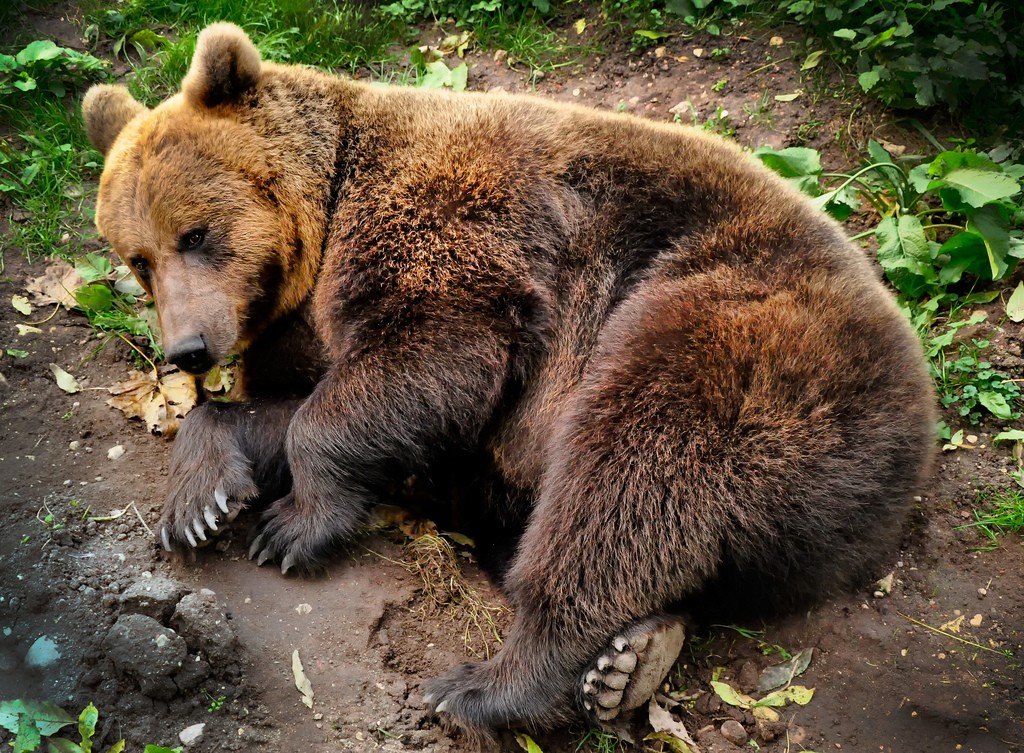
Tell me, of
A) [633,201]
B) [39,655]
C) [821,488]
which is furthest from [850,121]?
[39,655]

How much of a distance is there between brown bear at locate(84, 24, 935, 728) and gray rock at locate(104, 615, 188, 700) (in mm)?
623

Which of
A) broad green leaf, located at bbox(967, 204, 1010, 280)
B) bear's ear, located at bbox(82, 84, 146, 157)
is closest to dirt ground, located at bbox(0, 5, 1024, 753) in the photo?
broad green leaf, located at bbox(967, 204, 1010, 280)

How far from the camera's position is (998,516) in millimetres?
4512

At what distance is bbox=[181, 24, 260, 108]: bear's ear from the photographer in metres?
4.48

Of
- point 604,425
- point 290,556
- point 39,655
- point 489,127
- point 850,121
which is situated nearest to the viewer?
point 39,655

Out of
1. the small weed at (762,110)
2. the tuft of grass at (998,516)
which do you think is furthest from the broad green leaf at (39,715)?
the small weed at (762,110)

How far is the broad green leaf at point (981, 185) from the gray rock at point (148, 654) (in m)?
4.93

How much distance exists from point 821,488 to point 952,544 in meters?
1.24

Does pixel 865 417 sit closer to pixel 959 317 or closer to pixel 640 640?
pixel 640 640

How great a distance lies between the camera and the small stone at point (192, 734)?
11.8 feet

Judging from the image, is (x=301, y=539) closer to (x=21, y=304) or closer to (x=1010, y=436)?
(x=21, y=304)

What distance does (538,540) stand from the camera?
13.1ft

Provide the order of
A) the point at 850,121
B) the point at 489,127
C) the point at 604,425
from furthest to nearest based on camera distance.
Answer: the point at 850,121
the point at 489,127
the point at 604,425

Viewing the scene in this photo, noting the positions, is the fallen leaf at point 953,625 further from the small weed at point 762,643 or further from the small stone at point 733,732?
the small stone at point 733,732
